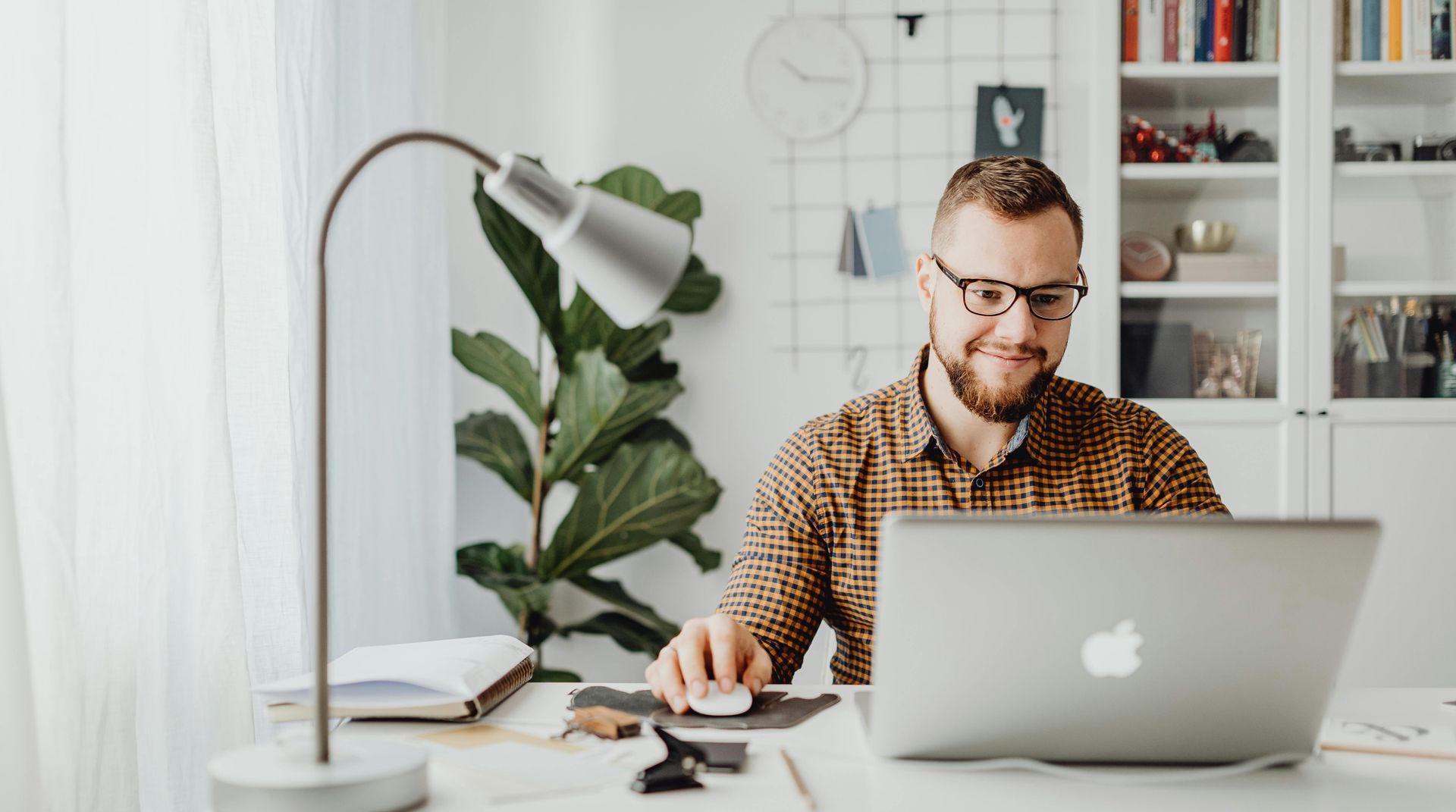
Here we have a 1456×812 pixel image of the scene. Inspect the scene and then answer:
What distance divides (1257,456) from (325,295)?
7.43 feet

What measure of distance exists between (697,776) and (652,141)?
2138 mm

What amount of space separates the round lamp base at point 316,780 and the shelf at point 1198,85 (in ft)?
7.52

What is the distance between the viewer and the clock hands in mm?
2781

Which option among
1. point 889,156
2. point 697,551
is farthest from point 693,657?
point 889,156

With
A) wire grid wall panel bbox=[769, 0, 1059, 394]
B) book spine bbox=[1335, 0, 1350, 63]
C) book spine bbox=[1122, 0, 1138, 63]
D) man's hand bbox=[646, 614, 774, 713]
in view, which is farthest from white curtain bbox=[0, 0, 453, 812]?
book spine bbox=[1335, 0, 1350, 63]

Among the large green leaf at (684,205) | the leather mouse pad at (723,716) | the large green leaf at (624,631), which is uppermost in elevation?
the large green leaf at (684,205)

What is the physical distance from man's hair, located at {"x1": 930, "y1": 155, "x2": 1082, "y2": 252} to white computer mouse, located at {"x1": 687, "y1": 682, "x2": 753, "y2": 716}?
74 centimetres

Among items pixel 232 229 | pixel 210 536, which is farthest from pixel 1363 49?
pixel 210 536

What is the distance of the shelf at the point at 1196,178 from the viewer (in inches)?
101

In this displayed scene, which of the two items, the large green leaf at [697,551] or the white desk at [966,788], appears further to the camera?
the large green leaf at [697,551]

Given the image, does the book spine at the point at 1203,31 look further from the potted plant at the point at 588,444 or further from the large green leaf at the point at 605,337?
the large green leaf at the point at 605,337

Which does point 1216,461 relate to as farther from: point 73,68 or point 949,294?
point 73,68

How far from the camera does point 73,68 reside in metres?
1.26

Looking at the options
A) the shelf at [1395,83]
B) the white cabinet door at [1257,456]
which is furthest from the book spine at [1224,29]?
the white cabinet door at [1257,456]
